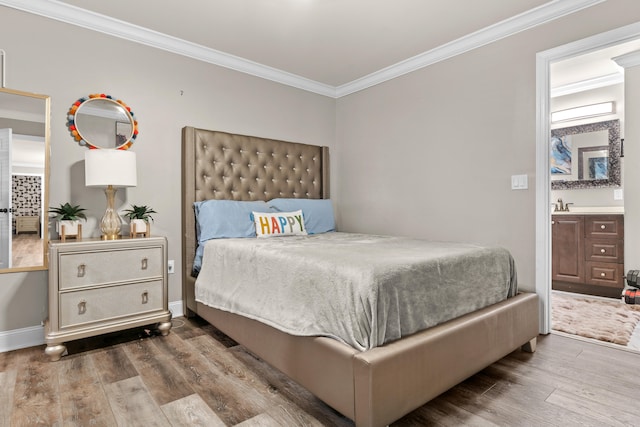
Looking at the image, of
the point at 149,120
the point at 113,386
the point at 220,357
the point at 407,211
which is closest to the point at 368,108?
the point at 407,211

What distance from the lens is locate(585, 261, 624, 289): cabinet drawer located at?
367cm

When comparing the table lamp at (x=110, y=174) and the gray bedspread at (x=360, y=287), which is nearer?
the gray bedspread at (x=360, y=287)

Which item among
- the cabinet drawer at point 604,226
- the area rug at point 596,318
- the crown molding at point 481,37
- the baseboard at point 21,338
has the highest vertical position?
the crown molding at point 481,37

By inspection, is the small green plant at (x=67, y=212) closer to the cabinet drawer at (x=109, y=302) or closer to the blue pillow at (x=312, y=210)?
the cabinet drawer at (x=109, y=302)

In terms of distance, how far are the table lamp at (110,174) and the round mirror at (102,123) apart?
0.31m

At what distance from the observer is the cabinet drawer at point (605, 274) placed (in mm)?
3674

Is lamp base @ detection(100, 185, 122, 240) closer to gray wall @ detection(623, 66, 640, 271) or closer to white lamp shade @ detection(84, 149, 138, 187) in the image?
white lamp shade @ detection(84, 149, 138, 187)

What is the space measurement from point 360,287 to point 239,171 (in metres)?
2.22

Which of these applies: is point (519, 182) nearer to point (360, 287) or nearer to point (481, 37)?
point (481, 37)

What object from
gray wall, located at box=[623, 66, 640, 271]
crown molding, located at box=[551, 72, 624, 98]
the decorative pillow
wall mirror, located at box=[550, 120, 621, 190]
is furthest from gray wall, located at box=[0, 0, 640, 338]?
wall mirror, located at box=[550, 120, 621, 190]


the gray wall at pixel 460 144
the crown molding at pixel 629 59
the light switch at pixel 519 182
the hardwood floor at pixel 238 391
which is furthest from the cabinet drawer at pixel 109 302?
the crown molding at pixel 629 59

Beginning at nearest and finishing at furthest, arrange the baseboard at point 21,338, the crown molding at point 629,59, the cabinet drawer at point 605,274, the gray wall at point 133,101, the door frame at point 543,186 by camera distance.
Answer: the baseboard at point 21,338
the gray wall at point 133,101
the door frame at point 543,186
the crown molding at point 629,59
the cabinet drawer at point 605,274

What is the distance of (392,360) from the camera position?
139cm

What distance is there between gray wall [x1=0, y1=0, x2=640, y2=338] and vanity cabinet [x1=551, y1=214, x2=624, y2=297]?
71.0 inches
